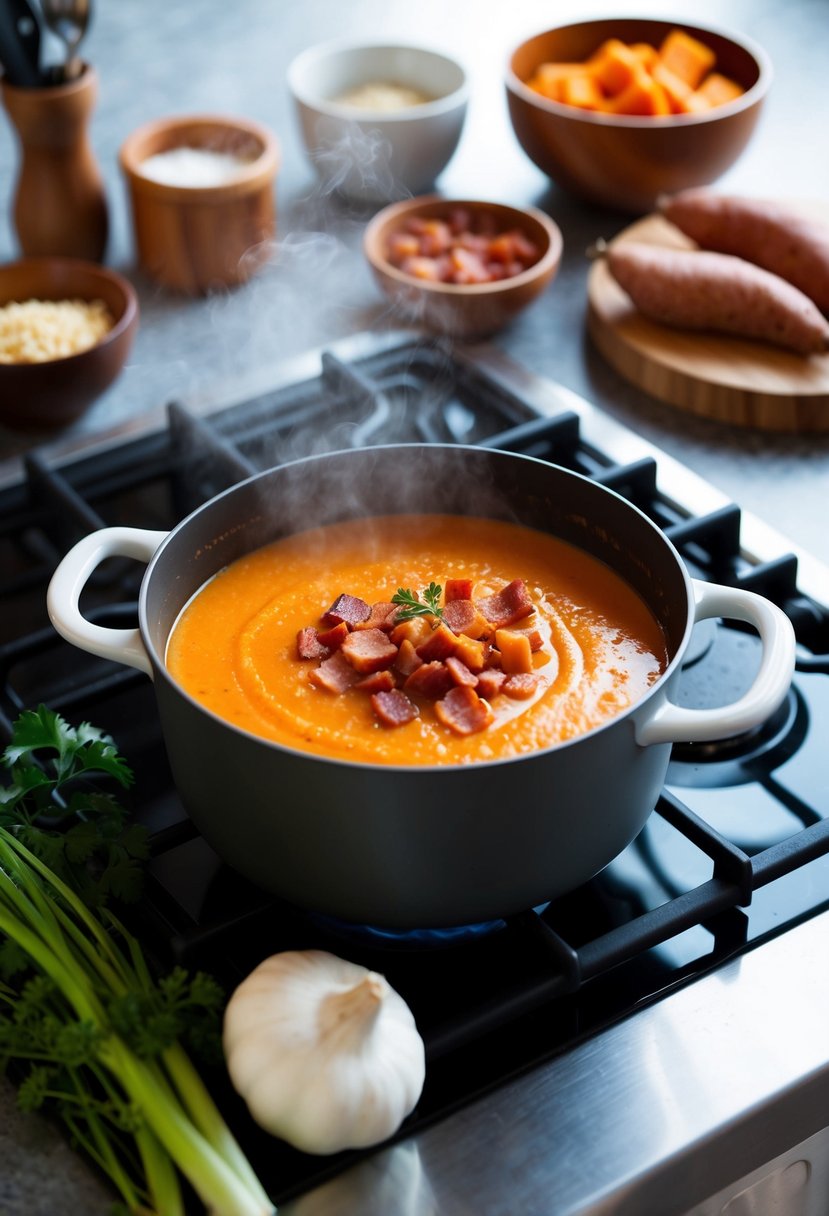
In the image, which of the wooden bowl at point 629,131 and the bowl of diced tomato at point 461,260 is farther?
the wooden bowl at point 629,131

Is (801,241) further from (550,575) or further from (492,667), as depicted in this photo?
(492,667)

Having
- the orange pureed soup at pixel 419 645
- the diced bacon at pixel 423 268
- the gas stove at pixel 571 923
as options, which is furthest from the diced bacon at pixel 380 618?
the diced bacon at pixel 423 268

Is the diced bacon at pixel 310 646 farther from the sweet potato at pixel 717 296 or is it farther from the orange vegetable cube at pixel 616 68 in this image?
the orange vegetable cube at pixel 616 68

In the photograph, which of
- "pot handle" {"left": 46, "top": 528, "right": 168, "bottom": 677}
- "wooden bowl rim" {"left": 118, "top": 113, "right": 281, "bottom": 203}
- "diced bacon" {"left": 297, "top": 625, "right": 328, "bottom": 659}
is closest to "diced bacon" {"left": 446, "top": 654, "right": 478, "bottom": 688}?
"diced bacon" {"left": 297, "top": 625, "right": 328, "bottom": 659}

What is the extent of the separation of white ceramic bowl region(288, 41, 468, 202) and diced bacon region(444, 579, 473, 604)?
3.30 feet

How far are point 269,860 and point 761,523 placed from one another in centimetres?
71

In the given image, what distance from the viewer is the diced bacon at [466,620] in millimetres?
1041

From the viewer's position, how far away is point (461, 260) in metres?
1.68

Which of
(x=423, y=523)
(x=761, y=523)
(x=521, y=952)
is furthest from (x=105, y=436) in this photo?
(x=521, y=952)

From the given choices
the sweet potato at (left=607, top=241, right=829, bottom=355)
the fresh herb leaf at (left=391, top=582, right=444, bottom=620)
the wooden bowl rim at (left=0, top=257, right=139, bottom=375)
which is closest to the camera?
the fresh herb leaf at (left=391, top=582, right=444, bottom=620)

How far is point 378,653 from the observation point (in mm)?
1016

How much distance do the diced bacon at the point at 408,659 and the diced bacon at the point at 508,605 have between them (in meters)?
0.10

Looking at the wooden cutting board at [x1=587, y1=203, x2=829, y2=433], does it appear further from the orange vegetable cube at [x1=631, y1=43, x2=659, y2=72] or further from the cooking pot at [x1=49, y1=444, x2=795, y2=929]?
the cooking pot at [x1=49, y1=444, x2=795, y2=929]

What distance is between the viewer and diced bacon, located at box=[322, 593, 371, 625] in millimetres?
1068
